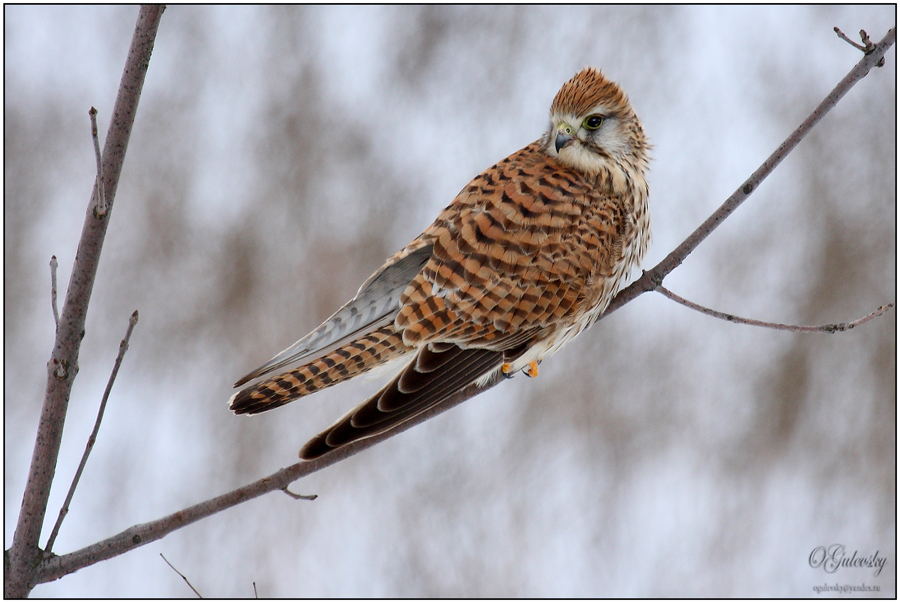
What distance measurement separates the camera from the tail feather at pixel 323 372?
2113 millimetres

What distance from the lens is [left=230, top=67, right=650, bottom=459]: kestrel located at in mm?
2240

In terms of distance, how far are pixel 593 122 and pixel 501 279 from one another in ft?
2.12

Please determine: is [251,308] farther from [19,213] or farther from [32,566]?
[32,566]

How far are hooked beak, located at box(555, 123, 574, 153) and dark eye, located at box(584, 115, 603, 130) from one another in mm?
63

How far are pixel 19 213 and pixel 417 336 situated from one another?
124 inches

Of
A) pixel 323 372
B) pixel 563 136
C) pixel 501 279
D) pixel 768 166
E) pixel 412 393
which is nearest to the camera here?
pixel 768 166

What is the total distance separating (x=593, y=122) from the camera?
2512mm

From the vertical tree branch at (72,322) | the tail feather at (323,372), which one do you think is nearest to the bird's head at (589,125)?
the tail feather at (323,372)

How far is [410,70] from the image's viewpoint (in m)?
4.55

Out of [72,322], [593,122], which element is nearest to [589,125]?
[593,122]

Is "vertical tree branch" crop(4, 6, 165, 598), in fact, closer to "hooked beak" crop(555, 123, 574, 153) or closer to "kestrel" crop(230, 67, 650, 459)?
"kestrel" crop(230, 67, 650, 459)

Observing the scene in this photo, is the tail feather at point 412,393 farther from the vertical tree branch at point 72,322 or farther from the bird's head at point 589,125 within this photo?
the bird's head at point 589,125

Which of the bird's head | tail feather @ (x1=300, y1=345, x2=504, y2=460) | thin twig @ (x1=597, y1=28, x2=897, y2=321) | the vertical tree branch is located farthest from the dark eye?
the vertical tree branch

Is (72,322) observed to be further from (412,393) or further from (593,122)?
(593,122)
